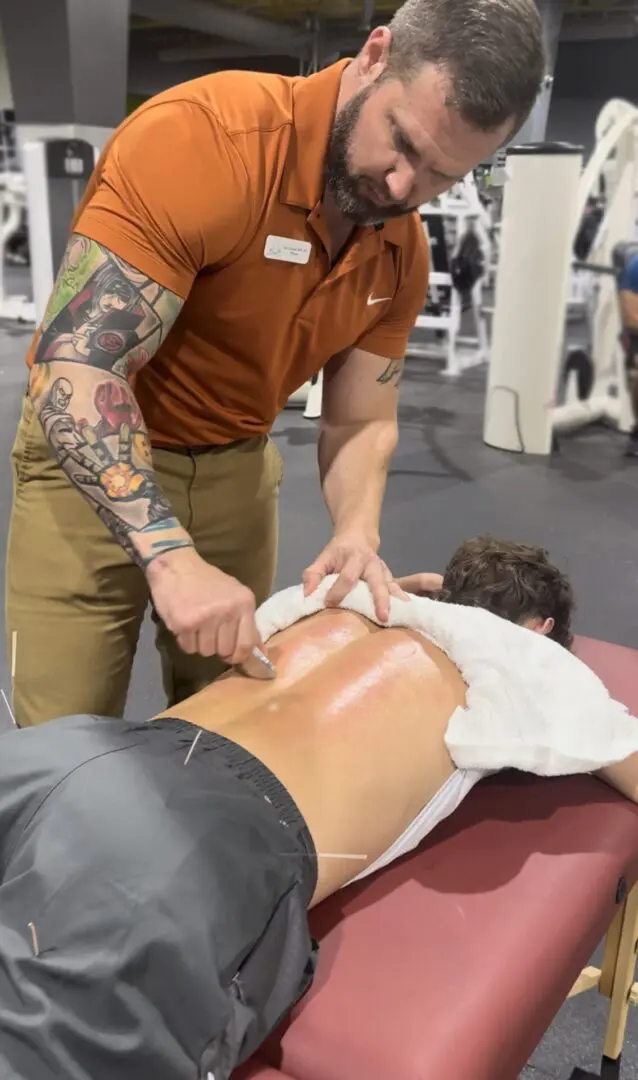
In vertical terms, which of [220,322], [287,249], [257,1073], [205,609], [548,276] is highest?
[287,249]

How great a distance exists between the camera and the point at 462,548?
174 cm

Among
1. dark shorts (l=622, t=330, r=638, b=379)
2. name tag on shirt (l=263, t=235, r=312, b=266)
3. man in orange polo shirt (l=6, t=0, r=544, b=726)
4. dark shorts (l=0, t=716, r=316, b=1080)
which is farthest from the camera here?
dark shorts (l=622, t=330, r=638, b=379)

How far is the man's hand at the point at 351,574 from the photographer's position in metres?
1.41

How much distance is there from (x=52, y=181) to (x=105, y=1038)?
646cm

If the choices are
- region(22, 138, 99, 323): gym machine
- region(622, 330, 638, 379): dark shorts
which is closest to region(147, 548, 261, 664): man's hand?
region(622, 330, 638, 379): dark shorts

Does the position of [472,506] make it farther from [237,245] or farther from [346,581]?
[237,245]

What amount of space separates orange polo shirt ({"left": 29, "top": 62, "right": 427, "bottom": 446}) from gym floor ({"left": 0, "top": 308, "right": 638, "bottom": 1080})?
1.18 m

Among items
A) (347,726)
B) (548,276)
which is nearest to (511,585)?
(347,726)

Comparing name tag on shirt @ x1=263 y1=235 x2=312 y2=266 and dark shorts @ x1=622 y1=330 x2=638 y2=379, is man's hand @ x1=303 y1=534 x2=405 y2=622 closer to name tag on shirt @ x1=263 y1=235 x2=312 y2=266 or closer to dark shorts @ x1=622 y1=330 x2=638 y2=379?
name tag on shirt @ x1=263 y1=235 x2=312 y2=266

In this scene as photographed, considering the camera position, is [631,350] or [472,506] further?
[631,350]

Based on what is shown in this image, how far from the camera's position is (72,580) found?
141cm

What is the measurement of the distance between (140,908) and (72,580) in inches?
25.0

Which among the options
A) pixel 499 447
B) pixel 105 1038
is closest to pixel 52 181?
pixel 499 447

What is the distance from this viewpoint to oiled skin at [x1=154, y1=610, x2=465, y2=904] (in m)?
1.12
